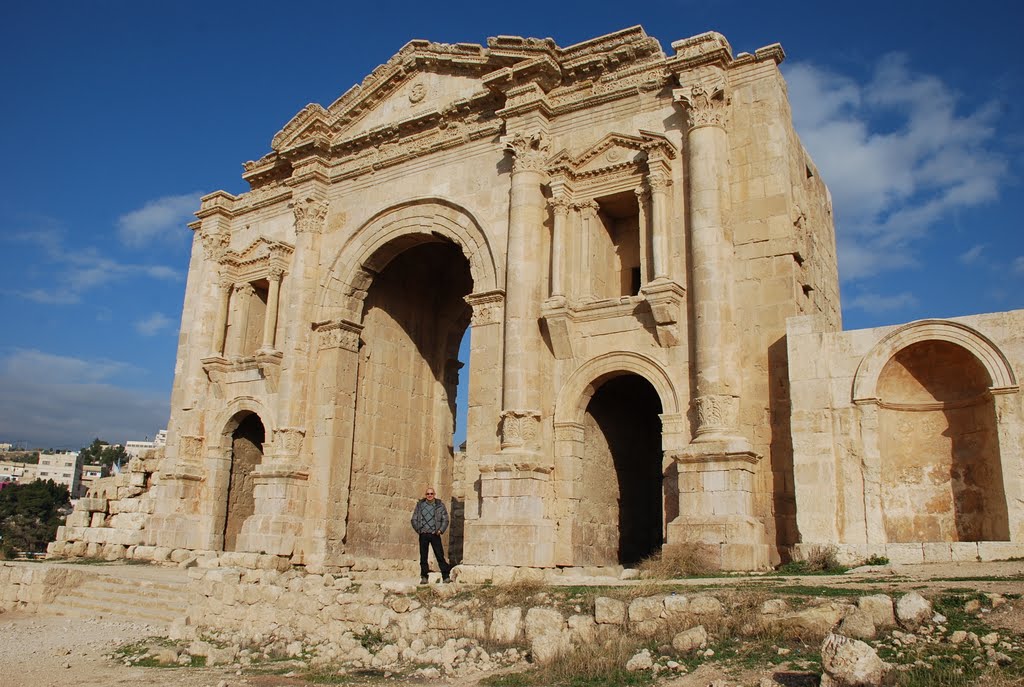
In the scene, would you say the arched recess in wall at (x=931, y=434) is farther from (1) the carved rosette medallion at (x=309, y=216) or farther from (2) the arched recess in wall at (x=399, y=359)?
(1) the carved rosette medallion at (x=309, y=216)

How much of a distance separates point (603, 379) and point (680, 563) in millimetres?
3864

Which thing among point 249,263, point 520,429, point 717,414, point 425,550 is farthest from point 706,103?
point 249,263

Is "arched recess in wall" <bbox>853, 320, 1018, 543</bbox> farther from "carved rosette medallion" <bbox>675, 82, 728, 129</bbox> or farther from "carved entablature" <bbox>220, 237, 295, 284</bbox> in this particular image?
"carved entablature" <bbox>220, 237, 295, 284</bbox>

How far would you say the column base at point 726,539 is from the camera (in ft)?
39.6

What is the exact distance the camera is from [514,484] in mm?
14328

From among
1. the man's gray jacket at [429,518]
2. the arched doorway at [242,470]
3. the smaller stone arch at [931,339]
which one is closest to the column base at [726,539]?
the smaller stone arch at [931,339]

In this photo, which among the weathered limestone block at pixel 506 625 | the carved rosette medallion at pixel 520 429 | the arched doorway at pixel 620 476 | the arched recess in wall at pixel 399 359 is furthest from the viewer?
the arched recess in wall at pixel 399 359

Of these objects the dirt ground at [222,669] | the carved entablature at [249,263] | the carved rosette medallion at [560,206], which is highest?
the carved entablature at [249,263]

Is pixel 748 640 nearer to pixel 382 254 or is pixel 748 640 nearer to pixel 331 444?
pixel 331 444

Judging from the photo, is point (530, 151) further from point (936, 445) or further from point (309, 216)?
point (936, 445)

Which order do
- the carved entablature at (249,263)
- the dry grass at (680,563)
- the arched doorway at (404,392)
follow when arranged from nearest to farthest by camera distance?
the dry grass at (680,563) < the arched doorway at (404,392) < the carved entablature at (249,263)

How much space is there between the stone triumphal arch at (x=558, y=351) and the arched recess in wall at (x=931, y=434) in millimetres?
37

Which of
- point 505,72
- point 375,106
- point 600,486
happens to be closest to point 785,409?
point 600,486

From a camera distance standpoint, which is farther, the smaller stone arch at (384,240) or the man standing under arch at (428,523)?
the smaller stone arch at (384,240)
